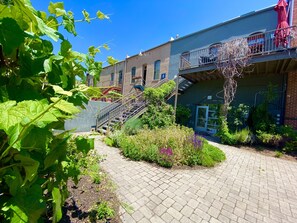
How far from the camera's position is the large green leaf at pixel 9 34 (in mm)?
536

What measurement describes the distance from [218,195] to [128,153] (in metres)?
2.84

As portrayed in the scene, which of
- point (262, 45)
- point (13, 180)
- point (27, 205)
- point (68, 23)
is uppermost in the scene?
point (262, 45)

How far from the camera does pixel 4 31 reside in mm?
537

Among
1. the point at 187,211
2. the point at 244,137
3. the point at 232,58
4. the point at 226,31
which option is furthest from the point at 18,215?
the point at 226,31

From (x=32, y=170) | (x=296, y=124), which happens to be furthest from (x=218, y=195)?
(x=296, y=124)

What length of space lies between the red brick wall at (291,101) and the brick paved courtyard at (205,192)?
3.96 m

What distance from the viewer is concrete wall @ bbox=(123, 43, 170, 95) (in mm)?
14255

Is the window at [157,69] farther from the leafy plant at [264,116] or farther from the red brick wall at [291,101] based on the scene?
the red brick wall at [291,101]

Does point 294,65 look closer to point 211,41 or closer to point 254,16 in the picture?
point 254,16

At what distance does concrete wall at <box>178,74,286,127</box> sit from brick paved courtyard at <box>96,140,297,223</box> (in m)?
4.96

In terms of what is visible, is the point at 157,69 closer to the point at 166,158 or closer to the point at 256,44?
the point at 256,44

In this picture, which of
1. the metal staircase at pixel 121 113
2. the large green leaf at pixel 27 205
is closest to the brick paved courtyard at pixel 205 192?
the large green leaf at pixel 27 205

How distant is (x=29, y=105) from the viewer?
48cm

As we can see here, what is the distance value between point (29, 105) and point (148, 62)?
15943 mm
